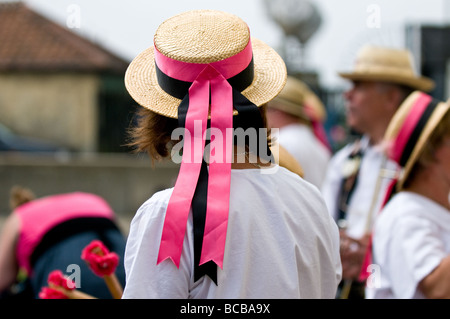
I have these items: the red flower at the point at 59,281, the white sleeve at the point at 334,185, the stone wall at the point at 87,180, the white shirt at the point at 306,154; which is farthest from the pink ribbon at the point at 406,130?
the stone wall at the point at 87,180

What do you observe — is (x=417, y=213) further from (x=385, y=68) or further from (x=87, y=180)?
(x=87, y=180)

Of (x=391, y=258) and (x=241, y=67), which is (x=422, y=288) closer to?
(x=391, y=258)

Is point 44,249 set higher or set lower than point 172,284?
lower

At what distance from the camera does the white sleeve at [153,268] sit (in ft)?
4.20

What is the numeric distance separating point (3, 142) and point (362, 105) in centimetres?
1139

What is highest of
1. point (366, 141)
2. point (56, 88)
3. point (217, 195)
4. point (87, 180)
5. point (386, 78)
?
point (217, 195)

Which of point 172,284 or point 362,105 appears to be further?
point 362,105

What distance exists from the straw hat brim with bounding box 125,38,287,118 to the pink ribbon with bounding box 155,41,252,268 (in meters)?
0.06

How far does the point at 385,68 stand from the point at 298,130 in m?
0.93

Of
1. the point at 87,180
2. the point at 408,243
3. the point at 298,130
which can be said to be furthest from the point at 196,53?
the point at 87,180

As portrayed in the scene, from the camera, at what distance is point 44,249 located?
2898mm

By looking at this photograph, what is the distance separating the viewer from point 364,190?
3363mm

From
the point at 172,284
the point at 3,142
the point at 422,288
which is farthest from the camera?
the point at 3,142
